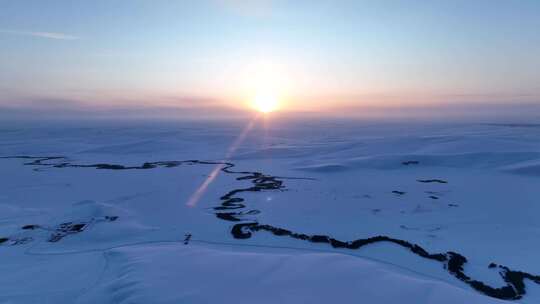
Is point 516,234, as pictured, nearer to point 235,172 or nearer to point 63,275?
point 63,275

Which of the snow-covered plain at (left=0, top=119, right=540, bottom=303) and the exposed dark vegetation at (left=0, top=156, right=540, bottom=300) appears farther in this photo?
the exposed dark vegetation at (left=0, top=156, right=540, bottom=300)

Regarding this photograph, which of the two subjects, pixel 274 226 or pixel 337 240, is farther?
pixel 274 226

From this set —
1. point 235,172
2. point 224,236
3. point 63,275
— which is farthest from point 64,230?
point 235,172

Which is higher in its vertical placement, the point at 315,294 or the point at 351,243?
the point at 315,294

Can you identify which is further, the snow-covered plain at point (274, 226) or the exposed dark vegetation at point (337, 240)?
the exposed dark vegetation at point (337, 240)

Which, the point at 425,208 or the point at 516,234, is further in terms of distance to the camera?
the point at 425,208

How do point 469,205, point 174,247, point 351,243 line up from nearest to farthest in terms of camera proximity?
point 174,247 → point 351,243 → point 469,205

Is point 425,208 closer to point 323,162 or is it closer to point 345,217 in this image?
point 345,217

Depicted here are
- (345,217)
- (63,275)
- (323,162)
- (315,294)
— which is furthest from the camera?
(323,162)
